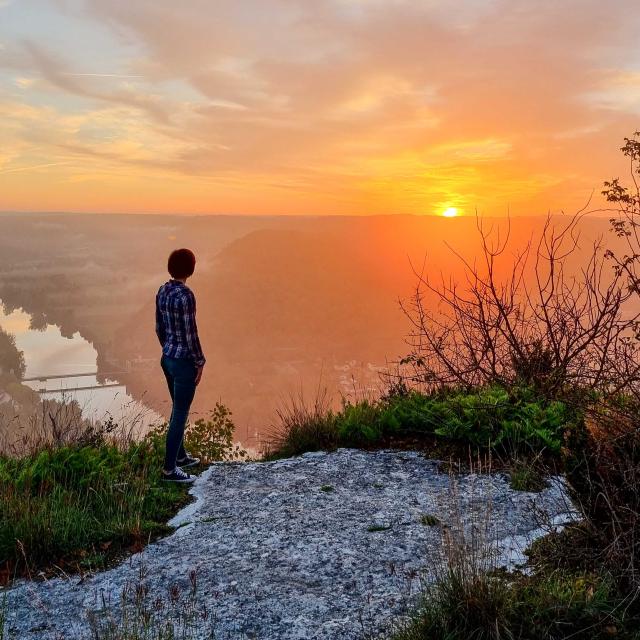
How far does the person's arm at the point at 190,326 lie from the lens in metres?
6.36

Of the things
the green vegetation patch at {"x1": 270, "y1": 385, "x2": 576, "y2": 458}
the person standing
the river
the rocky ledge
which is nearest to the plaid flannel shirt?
the person standing

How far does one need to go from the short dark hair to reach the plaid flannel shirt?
0.11 m

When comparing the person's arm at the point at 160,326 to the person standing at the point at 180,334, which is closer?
the person standing at the point at 180,334

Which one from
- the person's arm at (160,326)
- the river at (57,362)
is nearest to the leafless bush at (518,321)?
the person's arm at (160,326)

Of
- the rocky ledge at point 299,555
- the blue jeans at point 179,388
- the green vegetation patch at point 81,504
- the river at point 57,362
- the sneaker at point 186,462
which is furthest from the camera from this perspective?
the river at point 57,362

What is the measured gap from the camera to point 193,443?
9805 mm

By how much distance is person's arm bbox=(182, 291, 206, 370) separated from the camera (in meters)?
6.36

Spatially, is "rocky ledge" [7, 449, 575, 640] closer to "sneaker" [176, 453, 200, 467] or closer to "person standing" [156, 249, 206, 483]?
"sneaker" [176, 453, 200, 467]

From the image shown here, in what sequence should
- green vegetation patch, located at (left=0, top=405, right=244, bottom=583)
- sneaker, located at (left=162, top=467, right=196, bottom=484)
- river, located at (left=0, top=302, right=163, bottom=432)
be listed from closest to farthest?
1. green vegetation patch, located at (left=0, top=405, right=244, bottom=583)
2. sneaker, located at (left=162, top=467, right=196, bottom=484)
3. river, located at (left=0, top=302, right=163, bottom=432)

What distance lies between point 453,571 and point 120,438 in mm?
5467

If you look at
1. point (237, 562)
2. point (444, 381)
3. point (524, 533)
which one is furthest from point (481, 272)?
point (237, 562)

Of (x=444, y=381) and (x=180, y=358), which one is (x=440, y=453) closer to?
(x=444, y=381)

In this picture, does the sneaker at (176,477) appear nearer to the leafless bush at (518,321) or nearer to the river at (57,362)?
the leafless bush at (518,321)

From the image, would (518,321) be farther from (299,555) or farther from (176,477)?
(299,555)
